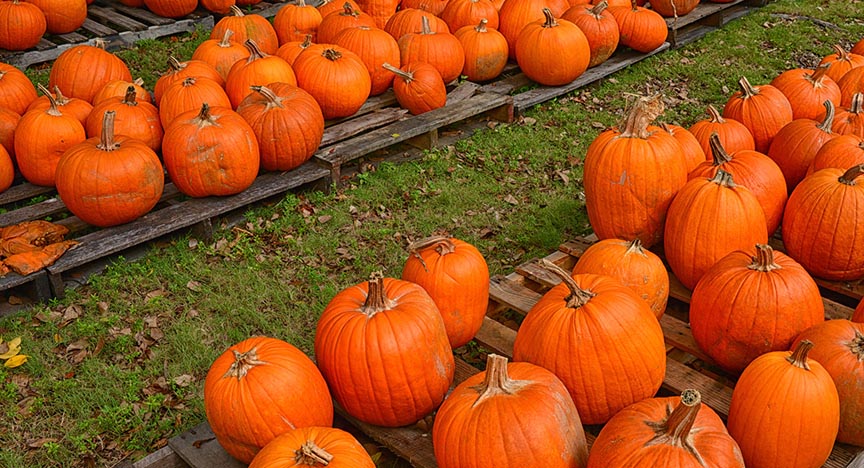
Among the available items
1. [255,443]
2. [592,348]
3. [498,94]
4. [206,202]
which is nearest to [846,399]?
[592,348]

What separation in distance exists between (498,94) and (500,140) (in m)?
0.51

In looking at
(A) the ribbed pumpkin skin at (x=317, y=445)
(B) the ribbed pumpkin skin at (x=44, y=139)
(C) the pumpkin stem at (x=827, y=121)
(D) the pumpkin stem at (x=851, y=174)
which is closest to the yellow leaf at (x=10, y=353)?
(B) the ribbed pumpkin skin at (x=44, y=139)

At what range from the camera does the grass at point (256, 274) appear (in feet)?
12.1

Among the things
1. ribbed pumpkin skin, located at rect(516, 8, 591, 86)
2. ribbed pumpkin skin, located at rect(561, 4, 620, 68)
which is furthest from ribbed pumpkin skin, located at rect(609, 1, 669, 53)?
ribbed pumpkin skin, located at rect(516, 8, 591, 86)

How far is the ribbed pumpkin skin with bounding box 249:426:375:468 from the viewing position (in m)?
2.27

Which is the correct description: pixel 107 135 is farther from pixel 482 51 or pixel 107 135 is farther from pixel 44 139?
pixel 482 51

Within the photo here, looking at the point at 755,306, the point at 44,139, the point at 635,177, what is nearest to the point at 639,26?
the point at 635,177

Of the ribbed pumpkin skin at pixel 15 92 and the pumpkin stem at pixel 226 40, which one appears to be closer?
the ribbed pumpkin skin at pixel 15 92

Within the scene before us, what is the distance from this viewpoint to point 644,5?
8.39 metres

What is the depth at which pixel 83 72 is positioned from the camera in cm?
574

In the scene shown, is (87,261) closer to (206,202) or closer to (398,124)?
(206,202)

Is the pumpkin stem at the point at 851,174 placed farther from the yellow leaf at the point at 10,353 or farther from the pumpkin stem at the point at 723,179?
the yellow leaf at the point at 10,353

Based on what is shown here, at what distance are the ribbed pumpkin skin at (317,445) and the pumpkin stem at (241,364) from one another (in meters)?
0.35

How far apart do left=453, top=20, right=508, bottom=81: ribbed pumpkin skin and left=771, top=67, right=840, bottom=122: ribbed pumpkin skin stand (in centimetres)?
245
